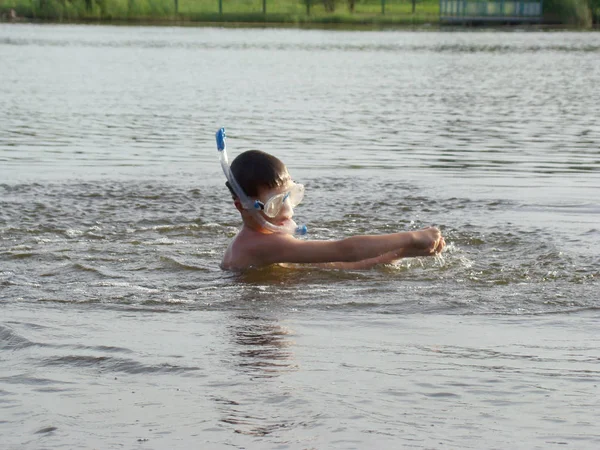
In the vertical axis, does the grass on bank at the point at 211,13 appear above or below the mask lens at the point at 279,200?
below

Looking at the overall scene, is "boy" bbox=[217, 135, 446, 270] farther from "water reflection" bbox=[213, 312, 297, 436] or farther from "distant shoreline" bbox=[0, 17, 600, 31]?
"distant shoreline" bbox=[0, 17, 600, 31]

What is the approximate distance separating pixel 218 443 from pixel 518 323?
6.95 ft

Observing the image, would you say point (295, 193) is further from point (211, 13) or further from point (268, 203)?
point (211, 13)

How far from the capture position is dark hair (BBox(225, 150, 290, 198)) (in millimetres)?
6109

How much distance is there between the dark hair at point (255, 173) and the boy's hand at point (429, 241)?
2.55 feet

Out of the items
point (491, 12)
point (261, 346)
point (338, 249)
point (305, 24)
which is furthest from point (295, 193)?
point (491, 12)

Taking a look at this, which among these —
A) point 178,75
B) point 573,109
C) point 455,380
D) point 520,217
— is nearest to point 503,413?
point 455,380

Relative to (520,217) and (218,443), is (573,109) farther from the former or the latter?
(218,443)


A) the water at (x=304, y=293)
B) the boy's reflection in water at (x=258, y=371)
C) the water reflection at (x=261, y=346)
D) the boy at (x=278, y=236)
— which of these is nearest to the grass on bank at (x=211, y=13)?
the water at (x=304, y=293)

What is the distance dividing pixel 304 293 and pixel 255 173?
0.67m

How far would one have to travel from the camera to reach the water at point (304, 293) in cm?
399

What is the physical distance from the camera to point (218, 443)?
3736 millimetres

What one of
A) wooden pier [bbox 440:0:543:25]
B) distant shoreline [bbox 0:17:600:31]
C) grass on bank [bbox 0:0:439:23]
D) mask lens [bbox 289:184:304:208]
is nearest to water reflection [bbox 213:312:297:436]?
mask lens [bbox 289:184:304:208]

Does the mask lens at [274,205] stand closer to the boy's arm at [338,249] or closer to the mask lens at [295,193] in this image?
the mask lens at [295,193]
